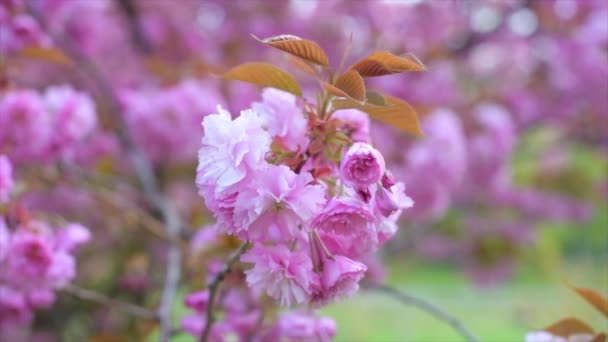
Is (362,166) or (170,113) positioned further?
(170,113)

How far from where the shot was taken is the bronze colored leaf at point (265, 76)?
1.66 feet

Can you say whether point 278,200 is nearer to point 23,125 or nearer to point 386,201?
point 386,201

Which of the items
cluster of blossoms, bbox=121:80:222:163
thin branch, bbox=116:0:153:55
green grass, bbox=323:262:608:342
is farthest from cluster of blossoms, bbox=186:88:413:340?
thin branch, bbox=116:0:153:55

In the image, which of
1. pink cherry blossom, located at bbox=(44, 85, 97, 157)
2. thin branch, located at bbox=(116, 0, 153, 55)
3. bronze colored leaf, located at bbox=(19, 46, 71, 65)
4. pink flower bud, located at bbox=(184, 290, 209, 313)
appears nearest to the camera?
pink flower bud, located at bbox=(184, 290, 209, 313)

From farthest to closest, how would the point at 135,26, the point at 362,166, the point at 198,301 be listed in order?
the point at 135,26, the point at 198,301, the point at 362,166

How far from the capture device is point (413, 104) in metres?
1.62

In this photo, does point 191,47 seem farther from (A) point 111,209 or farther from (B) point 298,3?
(A) point 111,209

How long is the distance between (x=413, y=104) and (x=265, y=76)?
1153mm

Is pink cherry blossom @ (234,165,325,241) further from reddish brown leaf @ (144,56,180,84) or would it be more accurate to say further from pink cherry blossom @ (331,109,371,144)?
reddish brown leaf @ (144,56,180,84)

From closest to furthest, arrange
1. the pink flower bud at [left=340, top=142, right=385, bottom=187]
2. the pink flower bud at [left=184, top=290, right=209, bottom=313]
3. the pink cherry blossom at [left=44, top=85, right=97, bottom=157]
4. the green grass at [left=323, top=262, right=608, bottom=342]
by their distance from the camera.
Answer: the pink flower bud at [left=340, top=142, right=385, bottom=187], the pink flower bud at [left=184, top=290, right=209, bottom=313], the pink cherry blossom at [left=44, top=85, right=97, bottom=157], the green grass at [left=323, top=262, right=608, bottom=342]

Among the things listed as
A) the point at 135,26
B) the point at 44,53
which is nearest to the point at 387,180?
the point at 44,53

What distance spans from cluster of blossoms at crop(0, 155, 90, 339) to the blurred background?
0.21 meters

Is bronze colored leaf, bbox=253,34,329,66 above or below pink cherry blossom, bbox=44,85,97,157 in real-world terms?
below

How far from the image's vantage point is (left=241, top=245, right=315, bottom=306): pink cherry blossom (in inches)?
18.8
